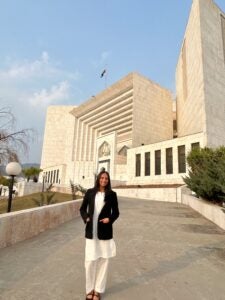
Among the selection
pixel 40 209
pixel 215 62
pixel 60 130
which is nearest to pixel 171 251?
pixel 40 209

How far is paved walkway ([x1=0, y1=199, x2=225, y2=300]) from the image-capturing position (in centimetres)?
276

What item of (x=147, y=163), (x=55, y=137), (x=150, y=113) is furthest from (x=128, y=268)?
(x=55, y=137)

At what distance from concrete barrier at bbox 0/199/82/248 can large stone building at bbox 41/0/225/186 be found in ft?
80.7

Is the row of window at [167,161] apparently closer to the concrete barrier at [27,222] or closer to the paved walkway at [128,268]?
the concrete barrier at [27,222]

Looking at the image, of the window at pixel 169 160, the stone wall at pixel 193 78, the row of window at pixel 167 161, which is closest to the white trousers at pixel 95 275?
the row of window at pixel 167 161

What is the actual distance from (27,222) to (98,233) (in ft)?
11.4

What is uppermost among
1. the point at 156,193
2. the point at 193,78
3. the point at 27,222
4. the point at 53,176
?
the point at 193,78

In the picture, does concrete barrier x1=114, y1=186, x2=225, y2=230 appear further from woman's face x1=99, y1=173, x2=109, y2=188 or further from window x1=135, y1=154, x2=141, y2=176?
window x1=135, y1=154, x2=141, y2=176

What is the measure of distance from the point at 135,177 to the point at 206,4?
30.2 meters

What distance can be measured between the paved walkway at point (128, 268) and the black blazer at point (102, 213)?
748mm

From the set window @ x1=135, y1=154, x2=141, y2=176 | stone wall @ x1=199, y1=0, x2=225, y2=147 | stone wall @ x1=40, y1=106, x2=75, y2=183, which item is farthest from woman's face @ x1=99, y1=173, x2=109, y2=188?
stone wall @ x1=40, y1=106, x2=75, y2=183

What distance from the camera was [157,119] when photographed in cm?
4628

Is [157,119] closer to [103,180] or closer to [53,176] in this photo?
[53,176]

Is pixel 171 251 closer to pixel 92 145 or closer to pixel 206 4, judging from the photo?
pixel 206 4
